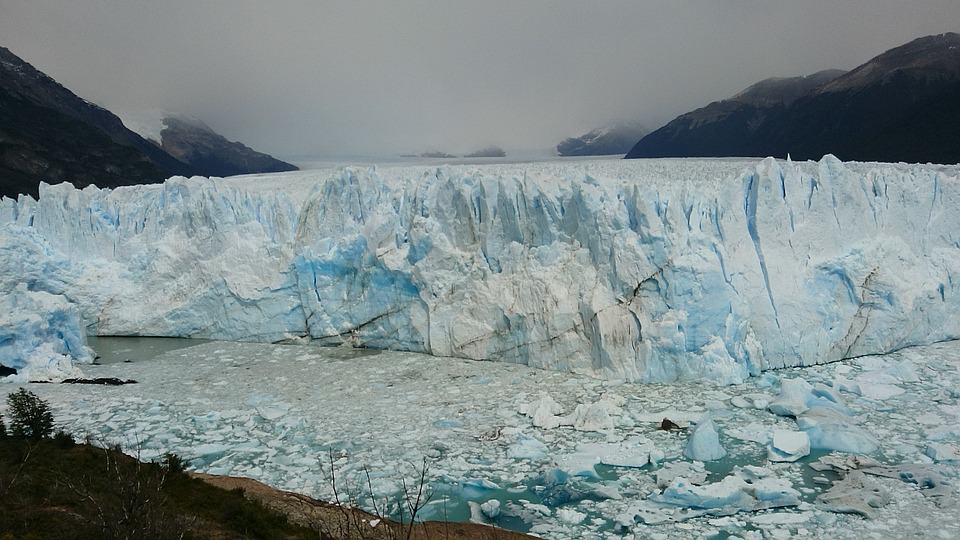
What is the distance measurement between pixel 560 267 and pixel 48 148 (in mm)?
37848

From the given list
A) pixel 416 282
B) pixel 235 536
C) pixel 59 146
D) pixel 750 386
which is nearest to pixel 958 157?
pixel 750 386

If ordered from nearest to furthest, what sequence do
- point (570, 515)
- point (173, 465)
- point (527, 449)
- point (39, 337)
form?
1. point (570, 515)
2. point (173, 465)
3. point (527, 449)
4. point (39, 337)

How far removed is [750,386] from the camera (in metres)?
9.09

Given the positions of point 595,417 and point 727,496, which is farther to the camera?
point 595,417

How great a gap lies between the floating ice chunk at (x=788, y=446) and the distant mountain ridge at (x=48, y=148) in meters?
35.9

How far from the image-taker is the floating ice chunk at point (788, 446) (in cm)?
687

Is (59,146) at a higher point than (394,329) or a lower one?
higher

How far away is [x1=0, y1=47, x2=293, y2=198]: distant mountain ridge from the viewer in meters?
33.6

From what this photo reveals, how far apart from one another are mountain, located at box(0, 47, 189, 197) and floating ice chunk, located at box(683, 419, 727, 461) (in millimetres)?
35481

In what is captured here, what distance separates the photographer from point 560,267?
35.8ft

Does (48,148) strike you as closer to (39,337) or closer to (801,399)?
(39,337)

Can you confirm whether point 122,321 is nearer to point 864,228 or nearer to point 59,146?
point 864,228

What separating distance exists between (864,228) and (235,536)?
11286 mm

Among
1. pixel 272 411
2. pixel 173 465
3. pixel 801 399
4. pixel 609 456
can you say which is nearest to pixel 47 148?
pixel 272 411
